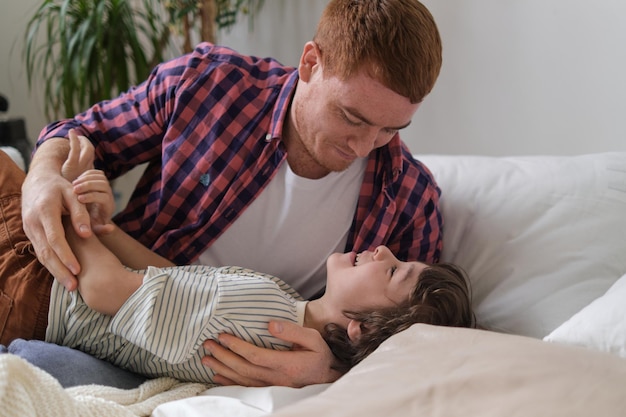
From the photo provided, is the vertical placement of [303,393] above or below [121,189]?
above

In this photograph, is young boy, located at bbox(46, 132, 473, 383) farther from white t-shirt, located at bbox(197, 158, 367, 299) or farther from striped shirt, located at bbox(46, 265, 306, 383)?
white t-shirt, located at bbox(197, 158, 367, 299)

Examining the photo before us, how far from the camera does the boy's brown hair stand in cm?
133

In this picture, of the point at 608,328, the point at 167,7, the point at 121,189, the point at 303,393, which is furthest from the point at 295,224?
the point at 121,189

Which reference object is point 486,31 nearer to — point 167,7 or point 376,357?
point 167,7

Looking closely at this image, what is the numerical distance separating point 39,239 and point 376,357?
712mm

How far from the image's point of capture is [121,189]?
311cm

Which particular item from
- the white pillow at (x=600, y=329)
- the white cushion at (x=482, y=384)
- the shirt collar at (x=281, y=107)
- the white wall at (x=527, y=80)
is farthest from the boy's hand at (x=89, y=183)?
the white wall at (x=527, y=80)

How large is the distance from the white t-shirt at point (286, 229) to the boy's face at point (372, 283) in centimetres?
19

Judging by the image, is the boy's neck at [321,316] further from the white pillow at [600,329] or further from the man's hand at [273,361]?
the white pillow at [600,329]

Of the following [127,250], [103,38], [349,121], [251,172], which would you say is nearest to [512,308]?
[349,121]

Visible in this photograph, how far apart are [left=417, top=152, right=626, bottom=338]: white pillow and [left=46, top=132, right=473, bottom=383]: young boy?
0.37ft

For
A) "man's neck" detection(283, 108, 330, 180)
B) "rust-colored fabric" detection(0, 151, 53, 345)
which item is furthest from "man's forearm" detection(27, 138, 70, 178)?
"man's neck" detection(283, 108, 330, 180)

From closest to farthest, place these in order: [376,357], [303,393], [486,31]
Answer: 1. [376,357]
2. [303,393]
3. [486,31]

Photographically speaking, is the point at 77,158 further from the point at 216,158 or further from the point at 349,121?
the point at 349,121
